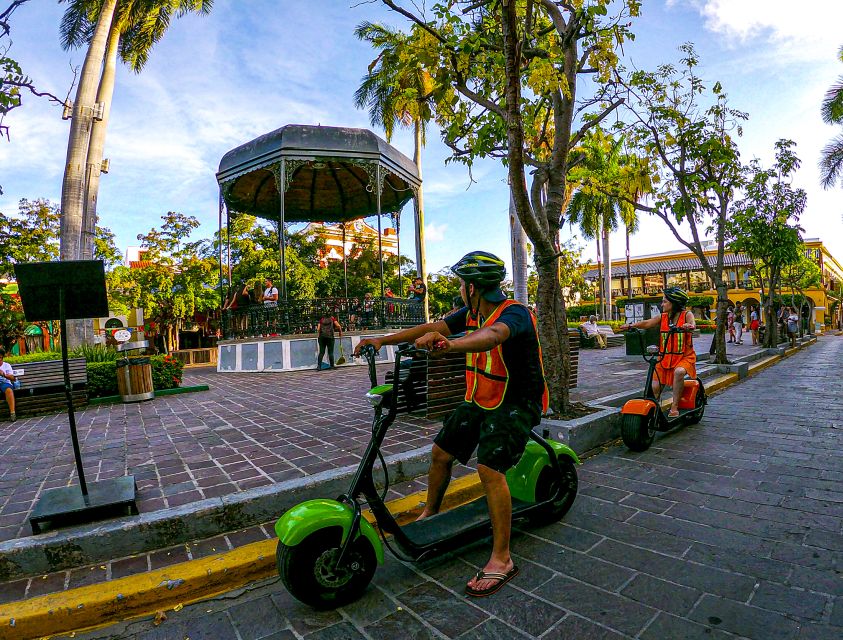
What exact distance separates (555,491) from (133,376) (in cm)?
827

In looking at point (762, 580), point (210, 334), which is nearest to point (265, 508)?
point (762, 580)

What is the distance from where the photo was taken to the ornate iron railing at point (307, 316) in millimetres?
13250

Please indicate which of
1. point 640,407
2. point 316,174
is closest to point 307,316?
point 316,174

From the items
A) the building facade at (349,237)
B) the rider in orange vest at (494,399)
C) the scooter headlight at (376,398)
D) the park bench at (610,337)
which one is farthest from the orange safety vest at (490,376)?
the building facade at (349,237)


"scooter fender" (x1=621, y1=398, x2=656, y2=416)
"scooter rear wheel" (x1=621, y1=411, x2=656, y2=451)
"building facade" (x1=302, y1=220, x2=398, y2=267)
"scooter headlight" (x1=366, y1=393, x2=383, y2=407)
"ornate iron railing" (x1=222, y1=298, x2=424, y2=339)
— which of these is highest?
"building facade" (x1=302, y1=220, x2=398, y2=267)

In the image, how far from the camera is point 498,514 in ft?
8.42

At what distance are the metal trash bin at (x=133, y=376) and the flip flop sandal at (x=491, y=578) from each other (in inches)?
319

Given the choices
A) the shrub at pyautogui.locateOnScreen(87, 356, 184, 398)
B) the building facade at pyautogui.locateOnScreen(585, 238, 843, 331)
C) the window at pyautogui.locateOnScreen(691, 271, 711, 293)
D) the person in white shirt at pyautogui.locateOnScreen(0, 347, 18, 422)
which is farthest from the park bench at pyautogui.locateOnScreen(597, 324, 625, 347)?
the window at pyautogui.locateOnScreen(691, 271, 711, 293)

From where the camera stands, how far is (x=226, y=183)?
14203 millimetres

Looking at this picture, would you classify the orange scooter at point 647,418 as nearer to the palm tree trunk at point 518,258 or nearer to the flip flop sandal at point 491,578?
the flip flop sandal at point 491,578

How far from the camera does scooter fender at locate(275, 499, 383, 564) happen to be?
2252mm

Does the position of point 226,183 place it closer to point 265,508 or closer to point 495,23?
point 495,23

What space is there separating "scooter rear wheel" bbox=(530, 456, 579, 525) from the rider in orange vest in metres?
0.62

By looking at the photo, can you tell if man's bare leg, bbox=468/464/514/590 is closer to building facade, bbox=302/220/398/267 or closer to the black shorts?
the black shorts
